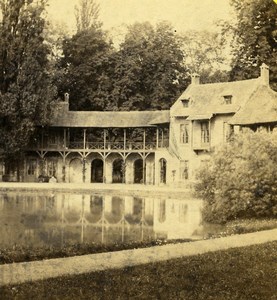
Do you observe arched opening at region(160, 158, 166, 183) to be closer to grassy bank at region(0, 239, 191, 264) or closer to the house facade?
the house facade

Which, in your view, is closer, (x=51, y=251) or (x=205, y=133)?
(x=51, y=251)

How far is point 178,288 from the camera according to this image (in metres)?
6.65

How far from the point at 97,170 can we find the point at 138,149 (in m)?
3.30

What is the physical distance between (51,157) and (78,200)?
10.7 meters

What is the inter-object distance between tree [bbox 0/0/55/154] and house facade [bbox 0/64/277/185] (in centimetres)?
214

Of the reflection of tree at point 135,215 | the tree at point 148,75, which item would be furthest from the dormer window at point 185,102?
the reflection of tree at point 135,215

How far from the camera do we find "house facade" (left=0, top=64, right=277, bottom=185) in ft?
81.1

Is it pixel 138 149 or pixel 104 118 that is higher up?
pixel 104 118

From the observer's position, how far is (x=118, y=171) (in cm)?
3114

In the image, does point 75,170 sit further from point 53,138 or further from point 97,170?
point 53,138

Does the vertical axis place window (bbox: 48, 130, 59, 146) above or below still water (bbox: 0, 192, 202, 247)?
above

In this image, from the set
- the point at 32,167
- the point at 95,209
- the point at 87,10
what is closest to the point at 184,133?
the point at 32,167

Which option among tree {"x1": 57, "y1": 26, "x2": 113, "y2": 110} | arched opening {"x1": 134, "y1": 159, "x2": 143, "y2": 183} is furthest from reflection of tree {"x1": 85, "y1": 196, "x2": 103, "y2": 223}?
arched opening {"x1": 134, "y1": 159, "x2": 143, "y2": 183}

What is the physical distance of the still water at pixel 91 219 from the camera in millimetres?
11852
